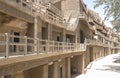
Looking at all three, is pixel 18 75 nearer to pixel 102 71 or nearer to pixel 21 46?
pixel 21 46

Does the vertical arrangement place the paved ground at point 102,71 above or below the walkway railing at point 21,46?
below

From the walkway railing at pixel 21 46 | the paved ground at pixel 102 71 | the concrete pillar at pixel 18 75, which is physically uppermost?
the walkway railing at pixel 21 46

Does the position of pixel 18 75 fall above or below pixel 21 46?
below

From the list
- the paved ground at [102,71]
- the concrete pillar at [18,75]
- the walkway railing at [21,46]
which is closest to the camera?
the walkway railing at [21,46]

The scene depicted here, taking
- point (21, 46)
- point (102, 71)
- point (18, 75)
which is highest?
point (21, 46)

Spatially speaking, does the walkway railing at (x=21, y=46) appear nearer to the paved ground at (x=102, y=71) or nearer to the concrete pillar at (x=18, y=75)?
the concrete pillar at (x=18, y=75)

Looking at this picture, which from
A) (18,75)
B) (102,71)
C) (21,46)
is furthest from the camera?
(102,71)

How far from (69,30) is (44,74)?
16.3m

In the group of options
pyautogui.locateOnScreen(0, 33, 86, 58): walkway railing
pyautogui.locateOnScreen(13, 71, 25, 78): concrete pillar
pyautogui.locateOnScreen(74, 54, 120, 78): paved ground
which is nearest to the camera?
pyautogui.locateOnScreen(0, 33, 86, 58): walkway railing

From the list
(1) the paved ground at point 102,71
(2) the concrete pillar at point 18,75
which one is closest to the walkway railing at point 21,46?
(2) the concrete pillar at point 18,75

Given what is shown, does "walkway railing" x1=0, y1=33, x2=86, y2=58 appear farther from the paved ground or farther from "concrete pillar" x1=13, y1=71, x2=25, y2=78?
the paved ground

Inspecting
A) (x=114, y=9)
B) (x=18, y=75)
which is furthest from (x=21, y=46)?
(x=114, y=9)

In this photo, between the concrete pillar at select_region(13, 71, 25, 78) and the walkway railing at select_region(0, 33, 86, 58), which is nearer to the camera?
the walkway railing at select_region(0, 33, 86, 58)

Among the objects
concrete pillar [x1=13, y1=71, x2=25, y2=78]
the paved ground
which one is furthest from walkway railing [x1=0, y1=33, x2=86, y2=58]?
the paved ground
